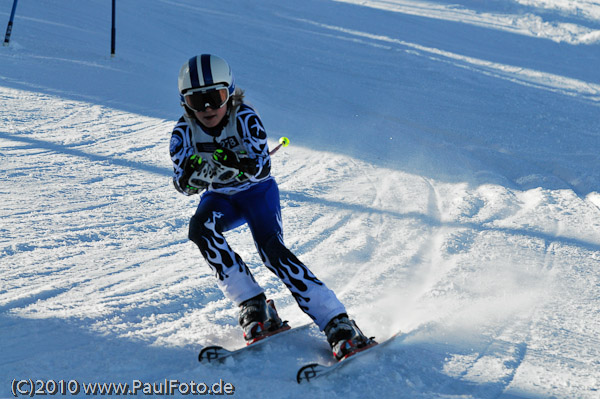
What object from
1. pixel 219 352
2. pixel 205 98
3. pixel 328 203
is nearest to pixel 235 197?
pixel 205 98

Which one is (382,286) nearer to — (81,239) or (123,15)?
(81,239)

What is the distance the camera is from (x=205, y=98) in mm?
3592

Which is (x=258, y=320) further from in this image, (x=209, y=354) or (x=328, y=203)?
(x=328, y=203)

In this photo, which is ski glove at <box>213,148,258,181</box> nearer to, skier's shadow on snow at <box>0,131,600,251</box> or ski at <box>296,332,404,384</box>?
ski at <box>296,332,404,384</box>

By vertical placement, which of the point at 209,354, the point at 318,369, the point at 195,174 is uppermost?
the point at 195,174

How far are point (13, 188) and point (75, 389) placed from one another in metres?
3.57

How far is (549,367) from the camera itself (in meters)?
3.55

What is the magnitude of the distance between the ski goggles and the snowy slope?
4.53 ft

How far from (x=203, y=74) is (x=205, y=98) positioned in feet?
0.46

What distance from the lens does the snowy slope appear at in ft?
11.4

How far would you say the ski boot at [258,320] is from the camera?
3.64 m

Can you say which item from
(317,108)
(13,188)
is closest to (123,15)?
(317,108)

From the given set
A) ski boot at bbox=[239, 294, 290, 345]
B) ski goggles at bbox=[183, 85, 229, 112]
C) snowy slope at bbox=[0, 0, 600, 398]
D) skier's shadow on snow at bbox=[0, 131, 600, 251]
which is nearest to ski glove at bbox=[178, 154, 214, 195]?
ski goggles at bbox=[183, 85, 229, 112]

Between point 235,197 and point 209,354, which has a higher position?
point 235,197
